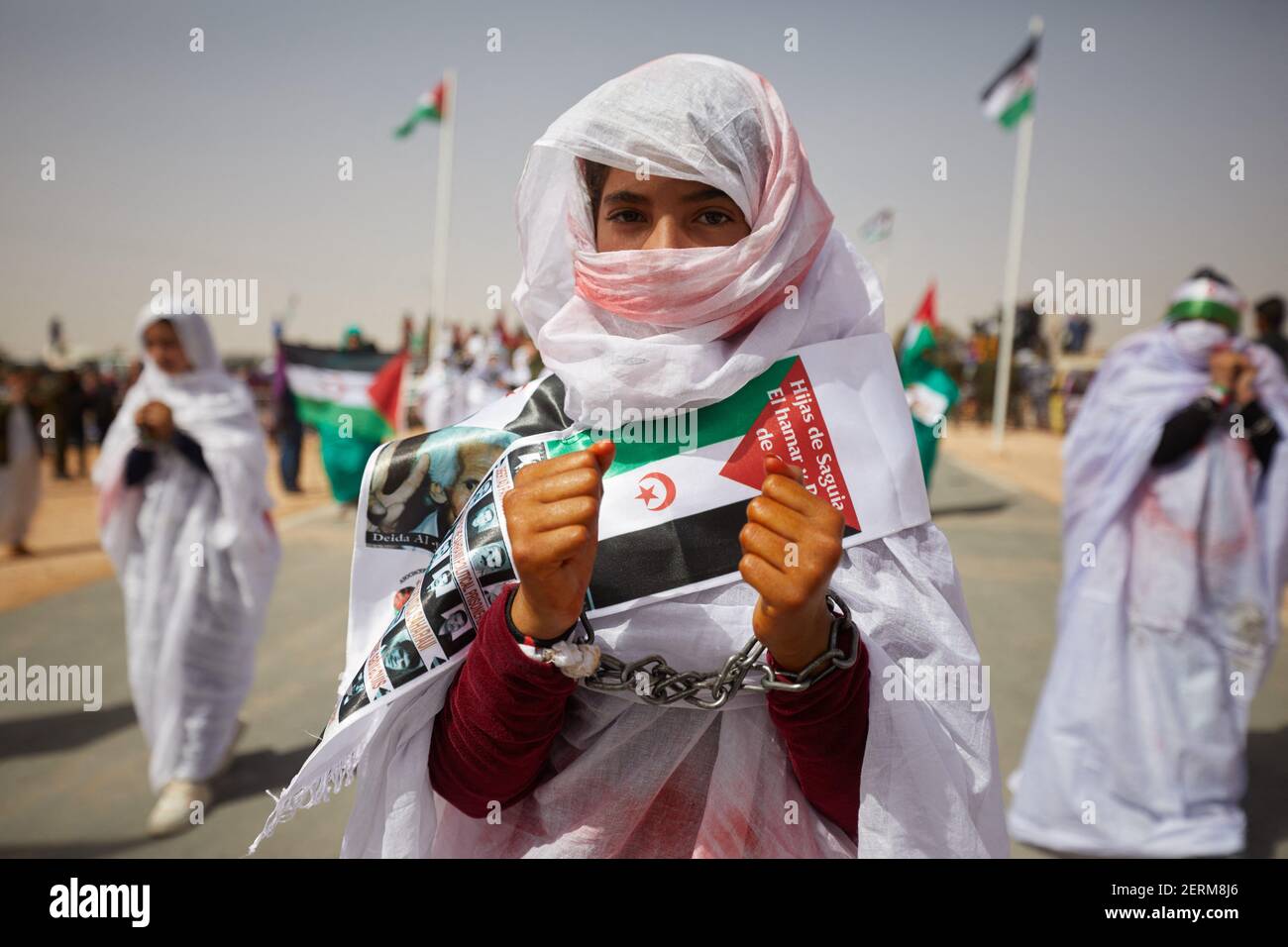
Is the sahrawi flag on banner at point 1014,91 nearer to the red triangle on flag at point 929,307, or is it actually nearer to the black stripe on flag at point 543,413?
the red triangle on flag at point 929,307

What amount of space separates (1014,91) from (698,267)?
43.9 ft

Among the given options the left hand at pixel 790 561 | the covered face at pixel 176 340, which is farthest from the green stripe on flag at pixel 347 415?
the left hand at pixel 790 561

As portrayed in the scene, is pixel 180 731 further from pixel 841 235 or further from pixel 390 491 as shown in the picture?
pixel 841 235

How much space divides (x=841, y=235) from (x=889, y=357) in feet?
0.75

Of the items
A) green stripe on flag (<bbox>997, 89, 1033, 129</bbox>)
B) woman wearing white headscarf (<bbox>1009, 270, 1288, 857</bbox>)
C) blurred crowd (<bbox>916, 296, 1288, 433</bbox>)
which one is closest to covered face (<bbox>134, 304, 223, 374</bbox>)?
woman wearing white headscarf (<bbox>1009, 270, 1288, 857</bbox>)

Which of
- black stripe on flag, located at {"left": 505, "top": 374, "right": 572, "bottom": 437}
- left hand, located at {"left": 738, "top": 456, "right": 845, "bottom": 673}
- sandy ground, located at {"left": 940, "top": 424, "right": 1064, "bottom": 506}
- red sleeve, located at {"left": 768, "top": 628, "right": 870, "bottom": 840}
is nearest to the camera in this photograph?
left hand, located at {"left": 738, "top": 456, "right": 845, "bottom": 673}

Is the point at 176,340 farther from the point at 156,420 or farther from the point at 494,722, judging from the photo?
the point at 494,722

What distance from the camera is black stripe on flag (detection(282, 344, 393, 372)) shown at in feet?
23.2

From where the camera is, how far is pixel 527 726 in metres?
1.23

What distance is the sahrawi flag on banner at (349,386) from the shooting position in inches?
275

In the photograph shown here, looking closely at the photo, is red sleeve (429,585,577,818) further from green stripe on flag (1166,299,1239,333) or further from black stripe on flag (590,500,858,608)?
green stripe on flag (1166,299,1239,333)

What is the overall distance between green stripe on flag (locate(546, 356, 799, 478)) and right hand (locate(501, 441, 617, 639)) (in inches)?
9.6

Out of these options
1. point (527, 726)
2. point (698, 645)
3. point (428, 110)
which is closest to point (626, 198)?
point (698, 645)

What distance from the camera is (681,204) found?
1364 millimetres
